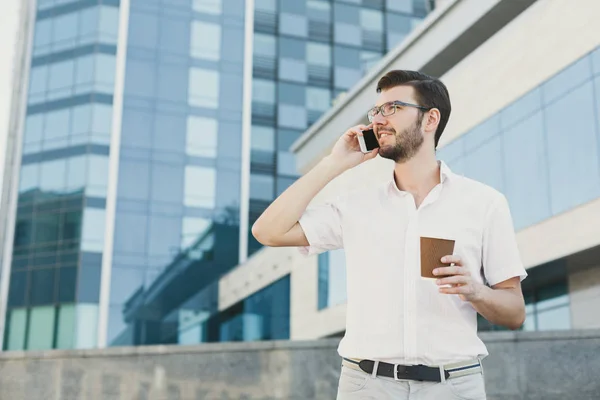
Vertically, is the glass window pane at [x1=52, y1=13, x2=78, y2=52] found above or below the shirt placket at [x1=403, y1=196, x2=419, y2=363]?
above

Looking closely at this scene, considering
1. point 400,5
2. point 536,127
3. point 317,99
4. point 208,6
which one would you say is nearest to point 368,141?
point 536,127

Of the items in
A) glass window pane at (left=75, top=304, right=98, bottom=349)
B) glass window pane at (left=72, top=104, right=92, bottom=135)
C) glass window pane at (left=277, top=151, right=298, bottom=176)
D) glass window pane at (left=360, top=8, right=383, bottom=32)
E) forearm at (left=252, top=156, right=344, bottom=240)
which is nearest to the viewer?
forearm at (left=252, top=156, right=344, bottom=240)

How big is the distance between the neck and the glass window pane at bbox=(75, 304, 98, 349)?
36.0 metres

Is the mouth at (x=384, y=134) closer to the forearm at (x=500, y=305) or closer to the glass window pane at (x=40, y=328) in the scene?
the forearm at (x=500, y=305)

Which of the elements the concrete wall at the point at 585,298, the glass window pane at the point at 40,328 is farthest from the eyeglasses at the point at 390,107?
the glass window pane at the point at 40,328

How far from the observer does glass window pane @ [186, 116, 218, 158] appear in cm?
4166

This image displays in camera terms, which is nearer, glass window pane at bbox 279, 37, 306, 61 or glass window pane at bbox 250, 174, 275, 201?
glass window pane at bbox 250, 174, 275, 201

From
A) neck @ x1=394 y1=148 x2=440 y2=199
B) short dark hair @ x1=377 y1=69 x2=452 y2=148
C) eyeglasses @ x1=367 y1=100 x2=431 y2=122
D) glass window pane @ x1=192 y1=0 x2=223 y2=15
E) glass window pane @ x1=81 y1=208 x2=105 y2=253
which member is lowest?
neck @ x1=394 y1=148 x2=440 y2=199

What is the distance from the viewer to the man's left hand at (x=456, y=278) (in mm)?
2762

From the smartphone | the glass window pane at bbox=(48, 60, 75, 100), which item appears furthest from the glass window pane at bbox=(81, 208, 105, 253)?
the smartphone

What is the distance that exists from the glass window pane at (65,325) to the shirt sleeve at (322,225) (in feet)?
119

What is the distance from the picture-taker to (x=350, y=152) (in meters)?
3.52

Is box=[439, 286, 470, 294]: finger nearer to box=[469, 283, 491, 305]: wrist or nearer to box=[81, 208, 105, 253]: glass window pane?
box=[469, 283, 491, 305]: wrist

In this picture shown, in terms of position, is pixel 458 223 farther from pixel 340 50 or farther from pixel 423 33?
pixel 340 50
